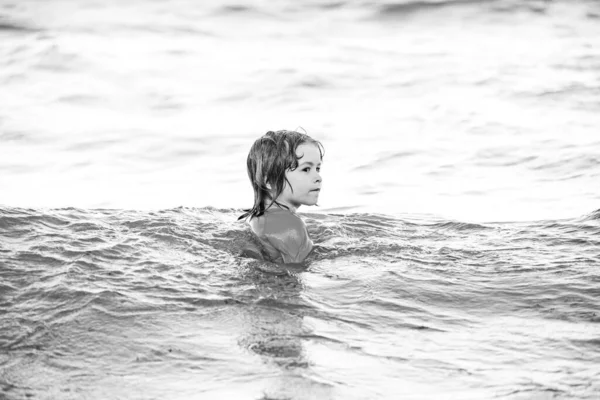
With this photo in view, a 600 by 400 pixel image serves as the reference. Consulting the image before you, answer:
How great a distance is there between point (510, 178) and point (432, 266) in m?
3.71

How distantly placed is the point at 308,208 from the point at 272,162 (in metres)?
2.33

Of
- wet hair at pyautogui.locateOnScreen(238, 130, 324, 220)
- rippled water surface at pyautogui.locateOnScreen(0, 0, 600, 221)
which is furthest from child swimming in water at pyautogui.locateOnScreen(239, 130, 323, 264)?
rippled water surface at pyautogui.locateOnScreen(0, 0, 600, 221)

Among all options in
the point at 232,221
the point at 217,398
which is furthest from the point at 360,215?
the point at 217,398

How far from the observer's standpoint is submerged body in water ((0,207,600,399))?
402 cm

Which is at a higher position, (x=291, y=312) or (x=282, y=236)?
(x=282, y=236)

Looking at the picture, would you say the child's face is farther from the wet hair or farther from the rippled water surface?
the rippled water surface

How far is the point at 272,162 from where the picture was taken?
19.8 ft

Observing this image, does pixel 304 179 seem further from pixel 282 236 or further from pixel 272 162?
pixel 282 236

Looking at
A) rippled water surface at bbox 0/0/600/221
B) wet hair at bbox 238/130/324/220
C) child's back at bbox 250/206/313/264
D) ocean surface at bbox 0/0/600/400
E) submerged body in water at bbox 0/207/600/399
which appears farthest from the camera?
rippled water surface at bbox 0/0/600/221

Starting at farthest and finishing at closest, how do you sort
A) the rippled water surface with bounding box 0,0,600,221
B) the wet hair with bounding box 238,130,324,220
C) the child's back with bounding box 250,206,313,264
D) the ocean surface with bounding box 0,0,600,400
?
the rippled water surface with bounding box 0,0,600,221 < the wet hair with bounding box 238,130,324,220 < the child's back with bounding box 250,206,313,264 < the ocean surface with bounding box 0,0,600,400

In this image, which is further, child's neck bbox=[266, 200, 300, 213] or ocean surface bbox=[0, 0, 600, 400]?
child's neck bbox=[266, 200, 300, 213]

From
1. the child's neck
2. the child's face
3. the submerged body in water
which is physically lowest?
the submerged body in water

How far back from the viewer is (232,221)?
23.2ft

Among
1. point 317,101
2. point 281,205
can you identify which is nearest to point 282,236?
point 281,205
